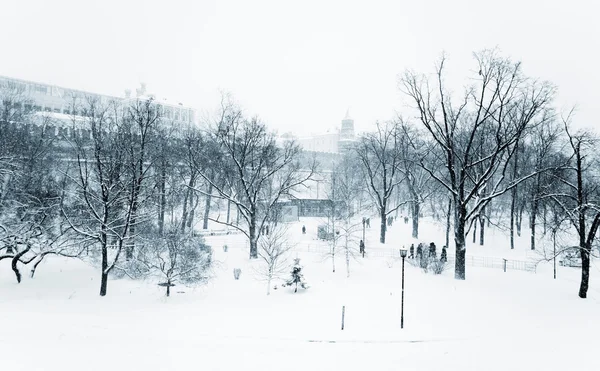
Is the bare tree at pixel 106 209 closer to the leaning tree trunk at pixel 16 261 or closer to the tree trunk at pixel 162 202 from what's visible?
the leaning tree trunk at pixel 16 261

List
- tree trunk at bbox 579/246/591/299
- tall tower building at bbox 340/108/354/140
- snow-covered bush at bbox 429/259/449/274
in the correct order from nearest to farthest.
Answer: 1. tree trunk at bbox 579/246/591/299
2. snow-covered bush at bbox 429/259/449/274
3. tall tower building at bbox 340/108/354/140

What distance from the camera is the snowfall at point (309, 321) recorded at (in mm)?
9312

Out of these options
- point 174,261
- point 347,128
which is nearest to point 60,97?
point 347,128

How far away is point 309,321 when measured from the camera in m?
13.6

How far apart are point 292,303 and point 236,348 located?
6.36m

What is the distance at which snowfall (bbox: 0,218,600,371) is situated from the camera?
9.31 meters

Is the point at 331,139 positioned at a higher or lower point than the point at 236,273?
higher

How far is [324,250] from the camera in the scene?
2573cm

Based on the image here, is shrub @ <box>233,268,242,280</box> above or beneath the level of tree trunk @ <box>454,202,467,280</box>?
beneath

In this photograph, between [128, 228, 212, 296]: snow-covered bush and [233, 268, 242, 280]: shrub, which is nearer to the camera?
[128, 228, 212, 296]: snow-covered bush

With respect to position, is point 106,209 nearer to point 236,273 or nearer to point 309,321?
point 236,273

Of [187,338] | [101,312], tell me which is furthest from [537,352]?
[101,312]

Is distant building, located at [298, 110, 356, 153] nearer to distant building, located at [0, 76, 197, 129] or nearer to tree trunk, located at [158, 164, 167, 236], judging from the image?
distant building, located at [0, 76, 197, 129]

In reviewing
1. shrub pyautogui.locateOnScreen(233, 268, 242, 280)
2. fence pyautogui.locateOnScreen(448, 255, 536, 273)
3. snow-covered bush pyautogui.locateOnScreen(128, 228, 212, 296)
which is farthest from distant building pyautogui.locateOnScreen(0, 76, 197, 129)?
fence pyautogui.locateOnScreen(448, 255, 536, 273)
